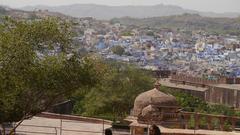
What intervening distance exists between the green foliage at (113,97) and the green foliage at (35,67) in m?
14.5

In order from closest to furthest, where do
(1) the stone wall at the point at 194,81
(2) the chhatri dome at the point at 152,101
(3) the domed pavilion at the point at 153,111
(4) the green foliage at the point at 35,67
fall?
(4) the green foliage at the point at 35,67
(3) the domed pavilion at the point at 153,111
(2) the chhatri dome at the point at 152,101
(1) the stone wall at the point at 194,81

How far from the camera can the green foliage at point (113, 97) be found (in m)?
28.8

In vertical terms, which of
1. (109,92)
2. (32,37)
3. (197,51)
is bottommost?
(197,51)

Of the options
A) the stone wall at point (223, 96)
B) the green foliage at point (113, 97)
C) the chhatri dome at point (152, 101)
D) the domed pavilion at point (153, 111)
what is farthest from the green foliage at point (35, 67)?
the stone wall at point (223, 96)

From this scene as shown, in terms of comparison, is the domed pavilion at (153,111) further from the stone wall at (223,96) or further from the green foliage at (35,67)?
the stone wall at (223,96)

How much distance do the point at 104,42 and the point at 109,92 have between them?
144 meters

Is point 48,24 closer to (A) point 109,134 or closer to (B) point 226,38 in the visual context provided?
(A) point 109,134

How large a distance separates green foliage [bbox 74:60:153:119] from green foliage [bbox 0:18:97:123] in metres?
14.5

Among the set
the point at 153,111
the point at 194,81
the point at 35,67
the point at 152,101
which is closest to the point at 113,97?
the point at 152,101

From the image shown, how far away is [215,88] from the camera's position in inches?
2552

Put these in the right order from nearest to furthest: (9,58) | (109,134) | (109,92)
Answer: (109,134) → (9,58) → (109,92)

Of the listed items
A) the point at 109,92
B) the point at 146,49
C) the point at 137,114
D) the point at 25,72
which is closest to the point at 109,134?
the point at 25,72

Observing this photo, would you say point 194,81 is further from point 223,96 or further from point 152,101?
point 152,101

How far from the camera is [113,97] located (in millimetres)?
29406
